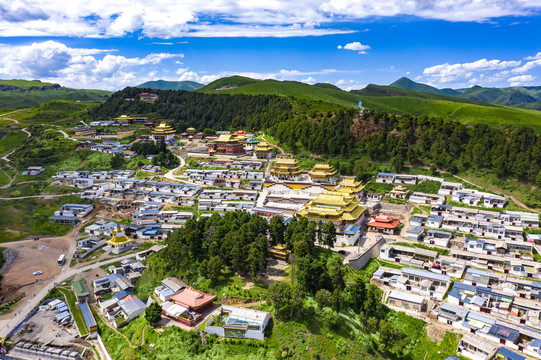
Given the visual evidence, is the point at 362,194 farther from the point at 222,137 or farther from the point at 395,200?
the point at 222,137

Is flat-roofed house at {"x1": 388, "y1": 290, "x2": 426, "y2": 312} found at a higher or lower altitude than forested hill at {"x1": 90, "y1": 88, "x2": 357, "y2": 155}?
lower

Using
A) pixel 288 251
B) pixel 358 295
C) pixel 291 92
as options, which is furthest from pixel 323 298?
pixel 291 92

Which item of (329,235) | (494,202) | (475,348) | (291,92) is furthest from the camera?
(291,92)

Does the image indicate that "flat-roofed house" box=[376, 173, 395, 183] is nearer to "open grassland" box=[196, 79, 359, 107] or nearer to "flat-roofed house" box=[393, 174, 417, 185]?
"flat-roofed house" box=[393, 174, 417, 185]

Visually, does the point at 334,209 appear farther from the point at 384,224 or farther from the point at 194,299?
the point at 194,299

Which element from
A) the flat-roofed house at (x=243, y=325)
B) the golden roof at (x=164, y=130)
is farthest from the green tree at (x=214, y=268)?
the golden roof at (x=164, y=130)

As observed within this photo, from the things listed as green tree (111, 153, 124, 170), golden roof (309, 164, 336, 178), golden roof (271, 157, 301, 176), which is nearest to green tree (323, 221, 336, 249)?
golden roof (309, 164, 336, 178)
